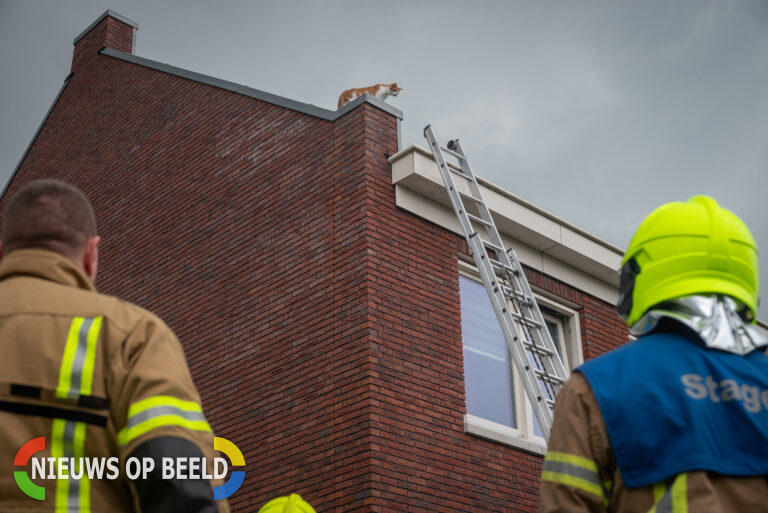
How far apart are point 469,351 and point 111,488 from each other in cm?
A: 747

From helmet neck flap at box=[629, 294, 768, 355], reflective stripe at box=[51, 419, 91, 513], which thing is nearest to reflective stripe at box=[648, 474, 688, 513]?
helmet neck flap at box=[629, 294, 768, 355]

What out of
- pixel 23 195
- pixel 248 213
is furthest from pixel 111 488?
pixel 248 213

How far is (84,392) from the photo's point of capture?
2123 millimetres

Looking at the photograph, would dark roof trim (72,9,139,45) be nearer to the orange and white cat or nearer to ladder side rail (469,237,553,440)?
the orange and white cat

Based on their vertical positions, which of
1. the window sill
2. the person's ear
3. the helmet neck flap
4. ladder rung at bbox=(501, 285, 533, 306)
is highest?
ladder rung at bbox=(501, 285, 533, 306)

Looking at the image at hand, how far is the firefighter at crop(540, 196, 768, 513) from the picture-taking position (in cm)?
228

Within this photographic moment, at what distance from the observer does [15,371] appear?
6.97ft

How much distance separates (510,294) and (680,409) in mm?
6483

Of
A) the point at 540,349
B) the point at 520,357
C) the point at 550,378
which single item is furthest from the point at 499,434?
the point at 520,357

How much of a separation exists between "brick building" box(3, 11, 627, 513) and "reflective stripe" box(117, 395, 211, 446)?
5723 millimetres

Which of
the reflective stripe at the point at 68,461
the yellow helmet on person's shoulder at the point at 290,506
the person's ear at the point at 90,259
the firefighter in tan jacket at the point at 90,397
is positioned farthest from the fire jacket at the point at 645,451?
the yellow helmet on person's shoulder at the point at 290,506

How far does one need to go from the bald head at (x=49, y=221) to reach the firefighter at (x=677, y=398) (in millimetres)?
1348

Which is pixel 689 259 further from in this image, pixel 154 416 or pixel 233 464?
pixel 233 464

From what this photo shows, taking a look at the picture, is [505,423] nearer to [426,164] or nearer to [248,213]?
[426,164]
